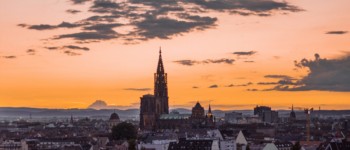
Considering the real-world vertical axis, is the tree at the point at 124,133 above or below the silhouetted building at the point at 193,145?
above

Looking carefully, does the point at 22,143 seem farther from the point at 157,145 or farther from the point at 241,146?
the point at 241,146

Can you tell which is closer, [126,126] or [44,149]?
[44,149]

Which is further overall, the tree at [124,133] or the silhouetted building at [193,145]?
the tree at [124,133]

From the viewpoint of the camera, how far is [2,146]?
162750 mm

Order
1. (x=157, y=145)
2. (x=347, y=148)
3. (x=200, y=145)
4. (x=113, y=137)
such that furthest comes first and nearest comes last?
1. (x=113, y=137)
2. (x=157, y=145)
3. (x=200, y=145)
4. (x=347, y=148)

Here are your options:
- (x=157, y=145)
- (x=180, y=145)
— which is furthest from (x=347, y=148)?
(x=157, y=145)

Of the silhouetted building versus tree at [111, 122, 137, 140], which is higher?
tree at [111, 122, 137, 140]

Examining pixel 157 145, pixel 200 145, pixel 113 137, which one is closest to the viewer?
pixel 200 145

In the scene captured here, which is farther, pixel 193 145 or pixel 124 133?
A: pixel 124 133

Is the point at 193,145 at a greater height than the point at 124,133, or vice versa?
the point at 124,133

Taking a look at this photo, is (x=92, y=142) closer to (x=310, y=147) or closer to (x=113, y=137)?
(x=113, y=137)

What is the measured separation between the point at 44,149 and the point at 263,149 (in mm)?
41610

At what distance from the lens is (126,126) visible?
620ft

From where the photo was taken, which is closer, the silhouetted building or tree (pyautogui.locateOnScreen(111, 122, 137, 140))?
the silhouetted building
